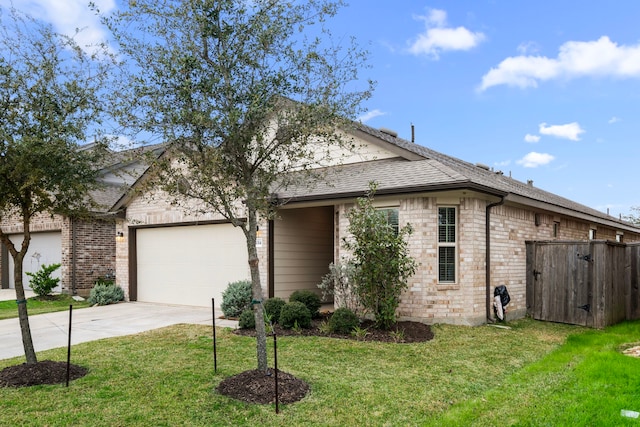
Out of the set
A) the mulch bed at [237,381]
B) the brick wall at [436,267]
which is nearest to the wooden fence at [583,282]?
the brick wall at [436,267]

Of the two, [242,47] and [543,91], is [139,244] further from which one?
[543,91]

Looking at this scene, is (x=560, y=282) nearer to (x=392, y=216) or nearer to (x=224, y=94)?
(x=392, y=216)

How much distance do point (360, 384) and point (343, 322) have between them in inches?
119

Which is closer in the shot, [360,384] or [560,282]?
[360,384]

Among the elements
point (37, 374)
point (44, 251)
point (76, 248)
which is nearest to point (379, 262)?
point (37, 374)

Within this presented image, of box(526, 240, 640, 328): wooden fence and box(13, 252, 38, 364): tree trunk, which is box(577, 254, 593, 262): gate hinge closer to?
box(526, 240, 640, 328): wooden fence

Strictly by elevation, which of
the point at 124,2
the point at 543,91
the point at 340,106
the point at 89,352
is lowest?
the point at 89,352

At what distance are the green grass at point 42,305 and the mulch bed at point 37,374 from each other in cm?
739

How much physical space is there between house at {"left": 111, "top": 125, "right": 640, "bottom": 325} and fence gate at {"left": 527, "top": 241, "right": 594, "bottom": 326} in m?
0.28

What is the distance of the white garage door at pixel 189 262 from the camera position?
12812 millimetres

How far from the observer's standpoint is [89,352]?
7730 millimetres

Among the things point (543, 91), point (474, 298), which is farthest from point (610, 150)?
point (474, 298)

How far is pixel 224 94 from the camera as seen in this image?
545 cm

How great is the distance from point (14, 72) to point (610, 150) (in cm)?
2230
